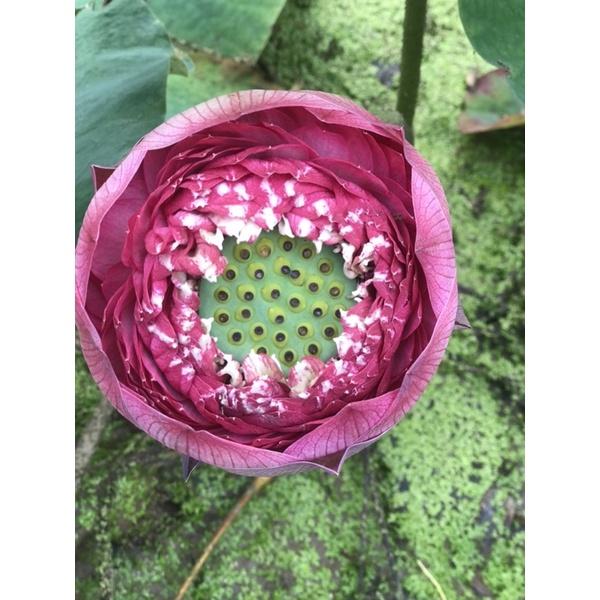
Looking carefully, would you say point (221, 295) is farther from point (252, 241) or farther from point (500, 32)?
point (500, 32)

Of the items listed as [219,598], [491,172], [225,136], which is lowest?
[219,598]

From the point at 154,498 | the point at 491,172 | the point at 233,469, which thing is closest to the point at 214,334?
the point at 233,469

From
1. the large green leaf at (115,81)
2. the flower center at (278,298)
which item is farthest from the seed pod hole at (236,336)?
the large green leaf at (115,81)

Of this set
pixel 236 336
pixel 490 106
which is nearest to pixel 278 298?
pixel 236 336

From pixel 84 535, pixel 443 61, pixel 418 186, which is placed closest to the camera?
pixel 418 186

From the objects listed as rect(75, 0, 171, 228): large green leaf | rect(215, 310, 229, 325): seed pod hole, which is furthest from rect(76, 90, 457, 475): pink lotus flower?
rect(75, 0, 171, 228): large green leaf

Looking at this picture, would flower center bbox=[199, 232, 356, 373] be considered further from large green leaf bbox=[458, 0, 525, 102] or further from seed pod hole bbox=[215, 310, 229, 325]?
large green leaf bbox=[458, 0, 525, 102]

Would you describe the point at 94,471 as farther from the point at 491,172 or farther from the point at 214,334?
the point at 491,172
